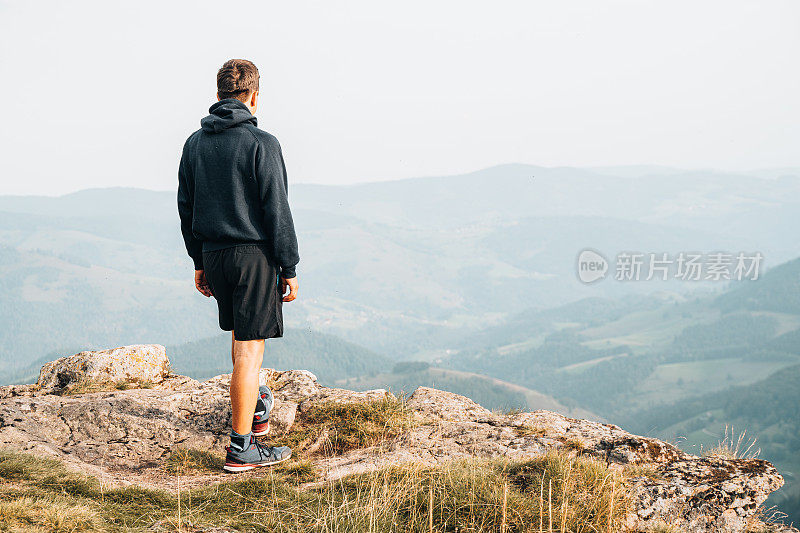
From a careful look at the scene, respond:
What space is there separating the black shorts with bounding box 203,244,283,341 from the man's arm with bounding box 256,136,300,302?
17cm

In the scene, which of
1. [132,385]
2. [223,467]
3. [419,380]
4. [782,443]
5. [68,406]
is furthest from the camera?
[419,380]

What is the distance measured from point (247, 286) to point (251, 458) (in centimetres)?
165

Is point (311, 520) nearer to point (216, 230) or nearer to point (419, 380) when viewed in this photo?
point (216, 230)

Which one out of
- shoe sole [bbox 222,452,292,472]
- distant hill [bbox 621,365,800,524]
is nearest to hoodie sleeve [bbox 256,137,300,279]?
shoe sole [bbox 222,452,292,472]

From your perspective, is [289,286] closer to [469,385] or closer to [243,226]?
[243,226]

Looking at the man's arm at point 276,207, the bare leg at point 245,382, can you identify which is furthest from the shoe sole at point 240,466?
the man's arm at point 276,207

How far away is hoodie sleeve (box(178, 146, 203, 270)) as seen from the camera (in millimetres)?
5230

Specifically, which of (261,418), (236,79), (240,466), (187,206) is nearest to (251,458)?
(240,466)

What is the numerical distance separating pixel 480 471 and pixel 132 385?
226 inches

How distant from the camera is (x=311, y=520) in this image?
3.78 m

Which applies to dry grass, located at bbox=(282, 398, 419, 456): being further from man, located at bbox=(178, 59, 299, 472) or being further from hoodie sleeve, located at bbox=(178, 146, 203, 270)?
hoodie sleeve, located at bbox=(178, 146, 203, 270)

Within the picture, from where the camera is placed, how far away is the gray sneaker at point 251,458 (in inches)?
201

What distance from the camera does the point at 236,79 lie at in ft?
16.5

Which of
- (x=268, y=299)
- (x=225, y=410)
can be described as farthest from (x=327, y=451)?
(x=268, y=299)
